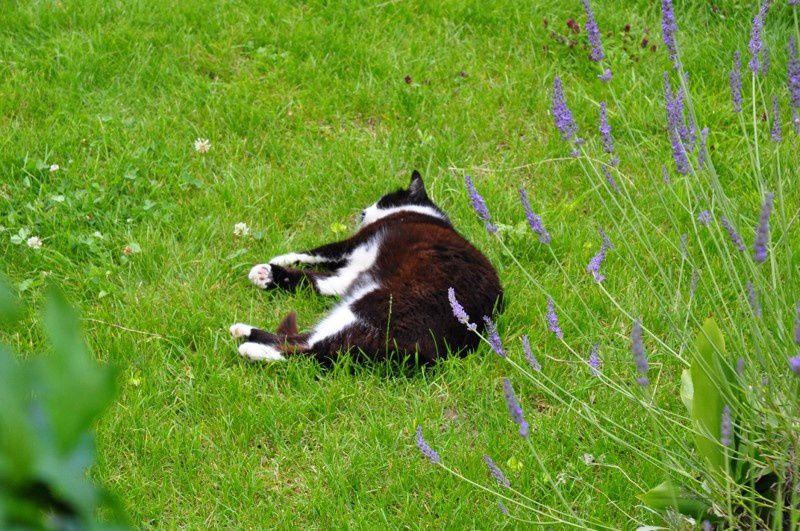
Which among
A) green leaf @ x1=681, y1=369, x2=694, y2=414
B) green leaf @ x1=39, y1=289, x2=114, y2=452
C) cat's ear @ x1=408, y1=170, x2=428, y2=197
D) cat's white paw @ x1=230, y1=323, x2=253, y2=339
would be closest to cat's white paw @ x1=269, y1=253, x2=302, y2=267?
cat's white paw @ x1=230, y1=323, x2=253, y2=339

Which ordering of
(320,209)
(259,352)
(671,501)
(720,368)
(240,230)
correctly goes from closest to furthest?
1. (720,368)
2. (671,501)
3. (259,352)
4. (240,230)
5. (320,209)

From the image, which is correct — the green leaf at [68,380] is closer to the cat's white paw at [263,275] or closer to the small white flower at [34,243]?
the cat's white paw at [263,275]

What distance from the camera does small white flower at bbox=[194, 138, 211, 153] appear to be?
4.14m

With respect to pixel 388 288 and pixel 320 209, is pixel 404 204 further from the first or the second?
pixel 388 288

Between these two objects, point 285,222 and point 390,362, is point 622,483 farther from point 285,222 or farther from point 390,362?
point 285,222

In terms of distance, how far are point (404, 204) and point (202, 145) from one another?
3.33 feet

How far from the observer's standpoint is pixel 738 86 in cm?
214

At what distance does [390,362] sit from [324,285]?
0.63 metres

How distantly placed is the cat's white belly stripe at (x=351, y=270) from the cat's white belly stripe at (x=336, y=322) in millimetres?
254

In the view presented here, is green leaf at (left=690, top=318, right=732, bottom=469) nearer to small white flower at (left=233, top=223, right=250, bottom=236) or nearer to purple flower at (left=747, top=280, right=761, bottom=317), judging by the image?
purple flower at (left=747, top=280, right=761, bottom=317)

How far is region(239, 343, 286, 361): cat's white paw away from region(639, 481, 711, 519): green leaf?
1.34m

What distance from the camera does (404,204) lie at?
386cm

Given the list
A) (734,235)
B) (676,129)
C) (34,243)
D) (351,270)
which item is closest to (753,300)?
(734,235)

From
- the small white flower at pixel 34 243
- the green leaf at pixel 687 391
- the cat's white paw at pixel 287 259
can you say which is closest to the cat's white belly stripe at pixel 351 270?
the cat's white paw at pixel 287 259
